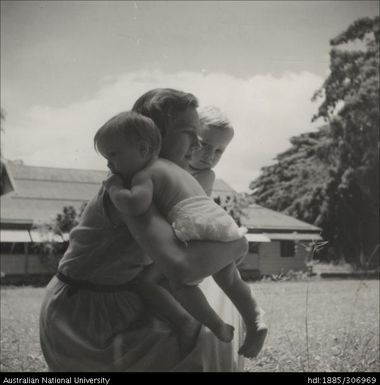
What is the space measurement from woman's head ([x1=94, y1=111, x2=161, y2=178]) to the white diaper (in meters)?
0.16

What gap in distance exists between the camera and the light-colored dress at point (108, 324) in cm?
134

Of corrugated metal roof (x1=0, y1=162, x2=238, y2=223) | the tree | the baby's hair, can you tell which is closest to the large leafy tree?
the tree

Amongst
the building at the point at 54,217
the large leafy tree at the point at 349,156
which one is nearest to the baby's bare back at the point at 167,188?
the large leafy tree at the point at 349,156

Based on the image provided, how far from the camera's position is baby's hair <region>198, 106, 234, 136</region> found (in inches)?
66.3

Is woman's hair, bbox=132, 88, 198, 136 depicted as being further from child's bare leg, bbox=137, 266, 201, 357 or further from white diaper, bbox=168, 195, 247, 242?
child's bare leg, bbox=137, 266, 201, 357

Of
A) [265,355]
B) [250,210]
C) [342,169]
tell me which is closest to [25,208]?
[250,210]

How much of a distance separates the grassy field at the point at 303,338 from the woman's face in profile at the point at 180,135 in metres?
1.43

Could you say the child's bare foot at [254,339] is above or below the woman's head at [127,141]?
below

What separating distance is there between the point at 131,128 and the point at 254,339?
634 mm

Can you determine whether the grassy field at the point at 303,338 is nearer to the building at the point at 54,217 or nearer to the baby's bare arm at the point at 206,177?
the baby's bare arm at the point at 206,177

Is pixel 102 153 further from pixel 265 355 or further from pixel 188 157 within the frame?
pixel 265 355

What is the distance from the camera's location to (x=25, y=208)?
73.7 ft

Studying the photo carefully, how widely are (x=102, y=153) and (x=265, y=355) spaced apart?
451 cm

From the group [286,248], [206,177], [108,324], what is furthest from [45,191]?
[108,324]
